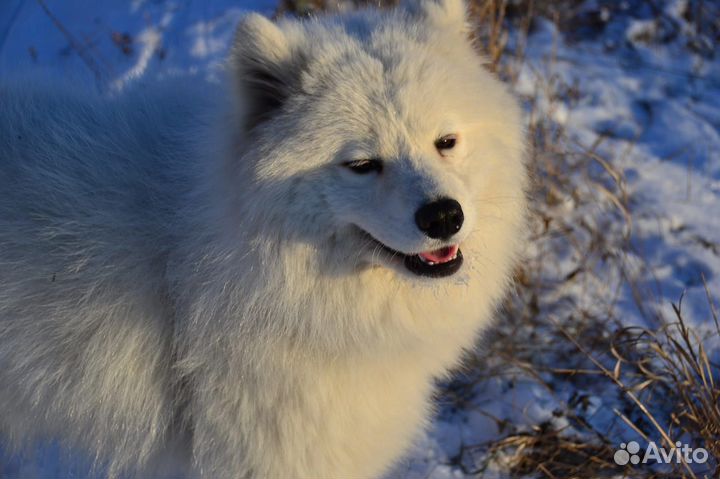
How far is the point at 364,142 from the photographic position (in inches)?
89.9

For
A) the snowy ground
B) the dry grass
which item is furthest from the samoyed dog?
the dry grass

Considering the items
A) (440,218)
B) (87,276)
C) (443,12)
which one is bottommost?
(87,276)

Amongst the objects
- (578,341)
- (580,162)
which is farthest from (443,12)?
(580,162)

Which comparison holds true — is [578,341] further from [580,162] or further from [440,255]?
[440,255]

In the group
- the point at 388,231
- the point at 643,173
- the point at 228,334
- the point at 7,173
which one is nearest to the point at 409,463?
the point at 228,334

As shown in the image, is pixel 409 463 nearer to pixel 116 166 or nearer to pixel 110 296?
pixel 110 296

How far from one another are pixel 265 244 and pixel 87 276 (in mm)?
704

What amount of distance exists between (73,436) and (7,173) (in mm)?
1064

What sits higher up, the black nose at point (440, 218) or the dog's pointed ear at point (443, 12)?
the dog's pointed ear at point (443, 12)

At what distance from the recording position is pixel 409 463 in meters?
3.62

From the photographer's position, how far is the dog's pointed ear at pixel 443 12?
266 centimetres

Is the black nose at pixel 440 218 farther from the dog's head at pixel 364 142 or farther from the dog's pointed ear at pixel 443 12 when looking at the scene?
the dog's pointed ear at pixel 443 12

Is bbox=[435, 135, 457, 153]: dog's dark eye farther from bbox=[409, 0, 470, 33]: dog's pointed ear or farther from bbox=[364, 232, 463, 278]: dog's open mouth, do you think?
bbox=[409, 0, 470, 33]: dog's pointed ear

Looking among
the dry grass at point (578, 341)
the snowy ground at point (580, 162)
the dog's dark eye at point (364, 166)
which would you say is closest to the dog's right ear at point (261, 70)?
the dog's dark eye at point (364, 166)
